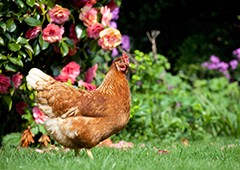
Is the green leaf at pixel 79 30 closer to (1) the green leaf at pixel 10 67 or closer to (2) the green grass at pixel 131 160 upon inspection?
(1) the green leaf at pixel 10 67

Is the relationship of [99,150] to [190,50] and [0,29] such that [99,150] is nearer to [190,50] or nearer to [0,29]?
[0,29]

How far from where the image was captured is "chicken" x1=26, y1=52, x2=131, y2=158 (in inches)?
223

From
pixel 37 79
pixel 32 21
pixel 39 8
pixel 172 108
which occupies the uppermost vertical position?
pixel 39 8

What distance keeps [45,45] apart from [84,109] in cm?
172

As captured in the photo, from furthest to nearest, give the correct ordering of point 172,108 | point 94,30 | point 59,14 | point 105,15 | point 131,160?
1. point 172,108
2. point 105,15
3. point 94,30
4. point 59,14
5. point 131,160

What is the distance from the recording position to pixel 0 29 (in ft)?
22.7

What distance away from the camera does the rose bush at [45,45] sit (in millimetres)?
7051

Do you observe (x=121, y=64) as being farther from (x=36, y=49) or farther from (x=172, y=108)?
(x=172, y=108)

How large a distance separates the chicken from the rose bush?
4.00ft

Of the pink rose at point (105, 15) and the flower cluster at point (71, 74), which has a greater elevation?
the pink rose at point (105, 15)

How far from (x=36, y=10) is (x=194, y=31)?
7.17 metres

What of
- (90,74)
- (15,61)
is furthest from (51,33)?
(90,74)

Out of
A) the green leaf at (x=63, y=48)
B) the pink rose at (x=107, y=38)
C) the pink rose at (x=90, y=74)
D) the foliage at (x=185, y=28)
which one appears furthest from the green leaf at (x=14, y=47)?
the foliage at (x=185, y=28)

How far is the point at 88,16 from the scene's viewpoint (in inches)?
296
